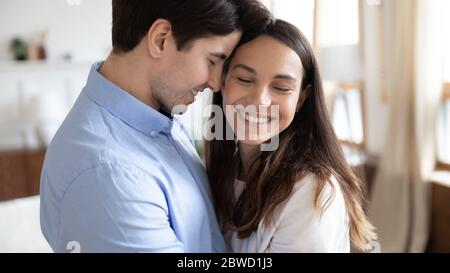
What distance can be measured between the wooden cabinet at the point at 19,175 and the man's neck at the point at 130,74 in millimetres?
1453

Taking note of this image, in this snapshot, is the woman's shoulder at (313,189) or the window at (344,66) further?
the window at (344,66)

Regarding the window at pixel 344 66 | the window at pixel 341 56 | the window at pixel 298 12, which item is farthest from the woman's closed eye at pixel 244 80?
the window at pixel 344 66

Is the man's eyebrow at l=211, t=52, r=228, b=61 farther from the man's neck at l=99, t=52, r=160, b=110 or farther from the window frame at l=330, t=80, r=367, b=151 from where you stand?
the window frame at l=330, t=80, r=367, b=151

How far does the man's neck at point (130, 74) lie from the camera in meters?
0.71

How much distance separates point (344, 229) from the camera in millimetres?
729

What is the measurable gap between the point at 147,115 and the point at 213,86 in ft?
0.50

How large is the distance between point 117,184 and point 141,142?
11cm

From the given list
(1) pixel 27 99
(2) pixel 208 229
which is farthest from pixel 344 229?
(1) pixel 27 99

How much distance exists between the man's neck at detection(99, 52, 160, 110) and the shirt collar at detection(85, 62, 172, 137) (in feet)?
0.09

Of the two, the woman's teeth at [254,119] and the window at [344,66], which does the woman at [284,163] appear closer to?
the woman's teeth at [254,119]

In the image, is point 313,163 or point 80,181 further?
point 313,163

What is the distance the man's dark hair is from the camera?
688 millimetres

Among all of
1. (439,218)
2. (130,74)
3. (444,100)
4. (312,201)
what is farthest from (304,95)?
(439,218)

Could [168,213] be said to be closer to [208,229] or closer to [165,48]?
[208,229]
